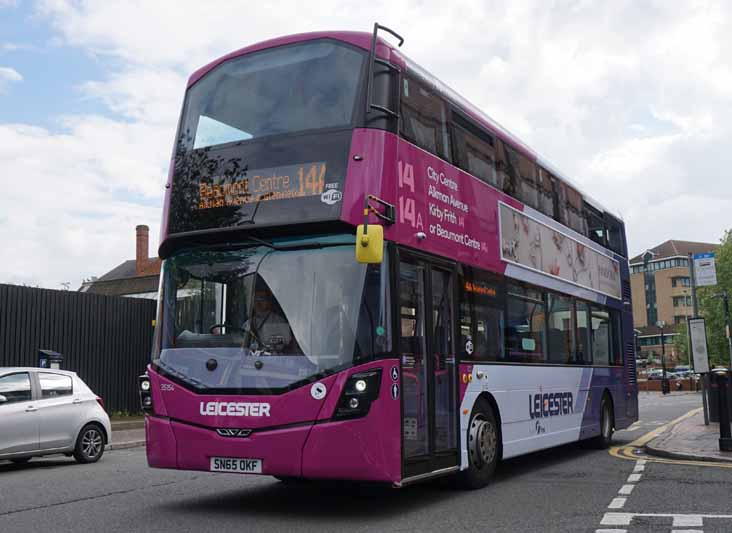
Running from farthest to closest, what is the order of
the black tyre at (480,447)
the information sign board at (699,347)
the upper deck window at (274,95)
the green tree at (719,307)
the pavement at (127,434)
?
the green tree at (719,307) → the information sign board at (699,347) → the pavement at (127,434) → the black tyre at (480,447) → the upper deck window at (274,95)

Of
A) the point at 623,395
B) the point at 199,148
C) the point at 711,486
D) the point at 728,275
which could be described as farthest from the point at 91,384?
the point at 728,275

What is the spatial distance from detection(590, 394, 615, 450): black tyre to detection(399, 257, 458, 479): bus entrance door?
6.88 meters

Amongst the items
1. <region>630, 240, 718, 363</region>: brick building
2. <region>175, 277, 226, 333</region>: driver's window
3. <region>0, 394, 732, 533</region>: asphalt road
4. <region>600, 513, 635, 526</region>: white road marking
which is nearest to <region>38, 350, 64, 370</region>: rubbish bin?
<region>0, 394, 732, 533</region>: asphalt road

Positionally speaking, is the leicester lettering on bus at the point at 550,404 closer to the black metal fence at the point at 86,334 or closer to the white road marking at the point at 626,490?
the white road marking at the point at 626,490

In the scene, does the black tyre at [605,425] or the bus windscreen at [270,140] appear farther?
the black tyre at [605,425]

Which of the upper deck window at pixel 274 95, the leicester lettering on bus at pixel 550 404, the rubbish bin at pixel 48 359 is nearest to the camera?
the upper deck window at pixel 274 95

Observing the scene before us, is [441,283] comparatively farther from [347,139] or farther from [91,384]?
[91,384]

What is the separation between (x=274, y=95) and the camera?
8617mm

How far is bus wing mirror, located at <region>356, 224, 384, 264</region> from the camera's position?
7.34m

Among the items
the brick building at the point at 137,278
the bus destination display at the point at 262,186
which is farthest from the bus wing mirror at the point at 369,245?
the brick building at the point at 137,278

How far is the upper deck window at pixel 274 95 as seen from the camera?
832 cm

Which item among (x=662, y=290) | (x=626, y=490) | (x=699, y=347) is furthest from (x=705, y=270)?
(x=662, y=290)

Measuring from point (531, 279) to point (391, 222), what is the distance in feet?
13.8

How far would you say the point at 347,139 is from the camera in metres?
8.08
